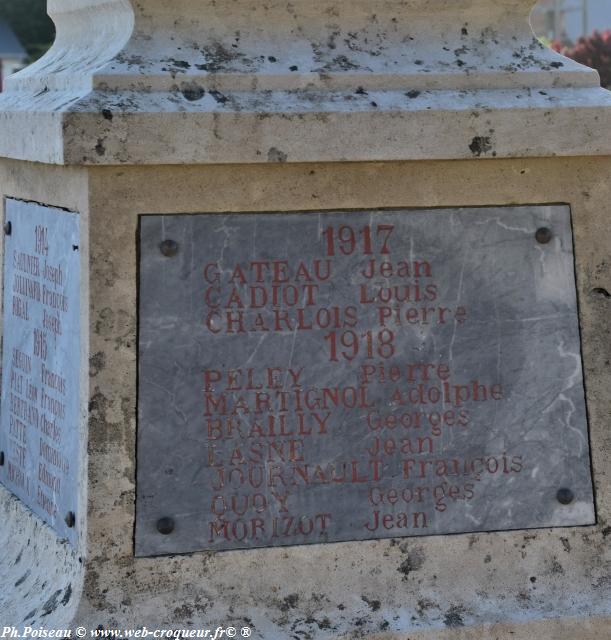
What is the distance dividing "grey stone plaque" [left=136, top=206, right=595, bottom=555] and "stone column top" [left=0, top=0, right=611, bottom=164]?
186 mm

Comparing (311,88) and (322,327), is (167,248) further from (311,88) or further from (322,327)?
(311,88)

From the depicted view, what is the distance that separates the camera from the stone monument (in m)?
3.19

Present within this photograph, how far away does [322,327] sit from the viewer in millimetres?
3312

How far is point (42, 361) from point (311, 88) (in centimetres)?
102

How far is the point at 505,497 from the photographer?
11.2 ft

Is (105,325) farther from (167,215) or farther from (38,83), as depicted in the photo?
(38,83)

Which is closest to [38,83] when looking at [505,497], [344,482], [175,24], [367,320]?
[175,24]

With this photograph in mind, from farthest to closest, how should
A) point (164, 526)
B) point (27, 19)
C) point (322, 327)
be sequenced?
point (27, 19) → point (322, 327) → point (164, 526)

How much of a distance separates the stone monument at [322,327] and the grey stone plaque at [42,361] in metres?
0.02

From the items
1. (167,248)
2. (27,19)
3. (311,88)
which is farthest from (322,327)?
(27,19)

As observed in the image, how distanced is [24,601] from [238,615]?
573 mm

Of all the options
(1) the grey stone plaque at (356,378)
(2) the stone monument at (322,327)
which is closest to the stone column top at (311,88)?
(2) the stone monument at (322,327)

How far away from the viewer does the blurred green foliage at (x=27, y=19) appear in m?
48.1

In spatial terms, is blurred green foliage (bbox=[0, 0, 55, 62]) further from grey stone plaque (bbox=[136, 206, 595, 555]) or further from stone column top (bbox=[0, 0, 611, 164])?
grey stone plaque (bbox=[136, 206, 595, 555])
